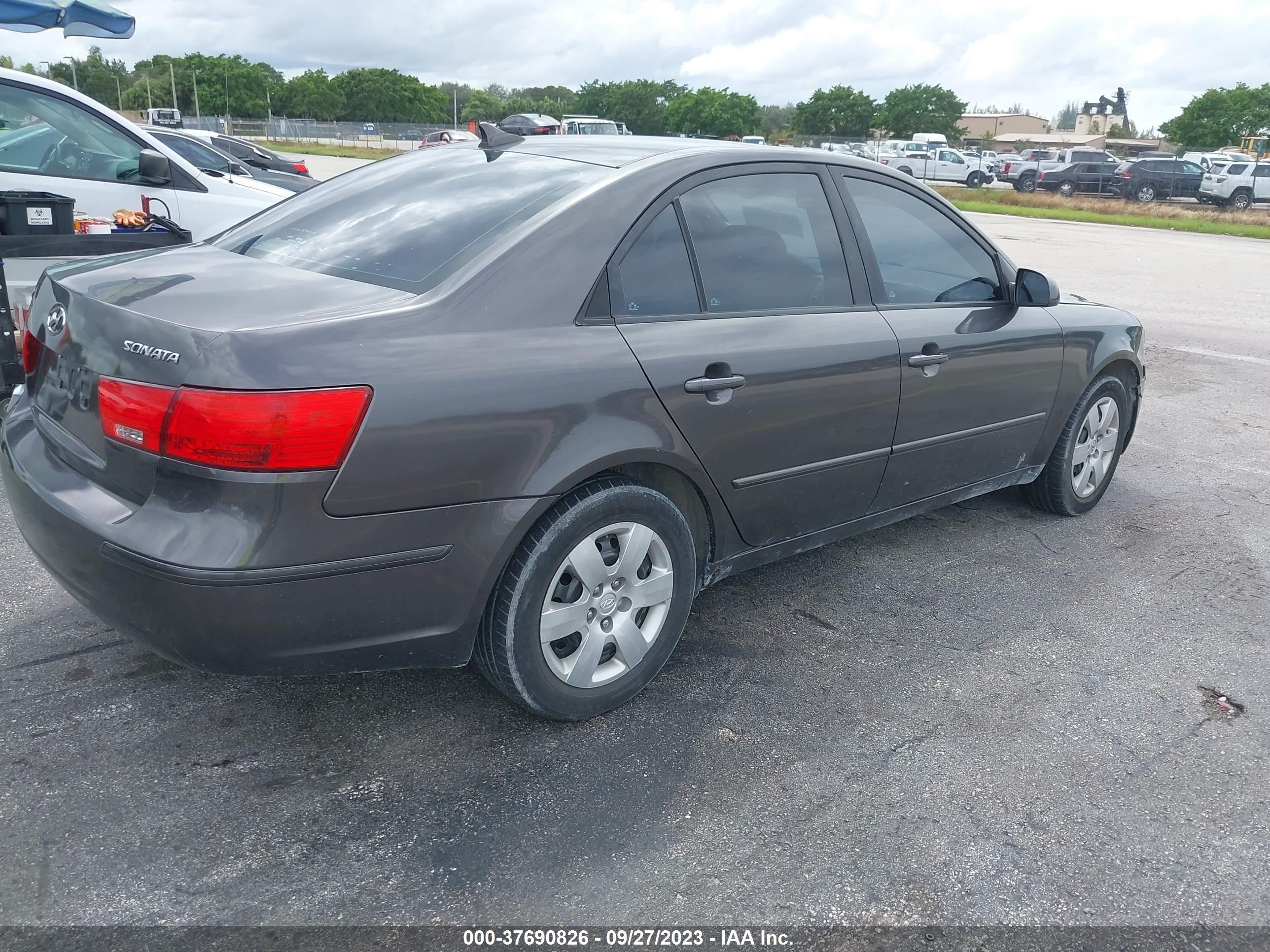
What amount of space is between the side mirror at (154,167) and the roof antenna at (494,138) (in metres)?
3.65

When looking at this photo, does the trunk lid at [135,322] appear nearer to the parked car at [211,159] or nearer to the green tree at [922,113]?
the parked car at [211,159]

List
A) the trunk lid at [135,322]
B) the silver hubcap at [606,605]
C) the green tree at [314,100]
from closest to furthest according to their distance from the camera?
1. the trunk lid at [135,322]
2. the silver hubcap at [606,605]
3. the green tree at [314,100]

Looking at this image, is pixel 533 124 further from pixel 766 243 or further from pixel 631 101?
pixel 631 101

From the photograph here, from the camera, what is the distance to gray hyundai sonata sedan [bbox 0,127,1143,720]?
7.84ft

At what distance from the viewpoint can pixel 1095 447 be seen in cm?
498

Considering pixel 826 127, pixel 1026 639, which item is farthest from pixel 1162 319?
pixel 826 127

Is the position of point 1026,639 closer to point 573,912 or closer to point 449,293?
point 573,912

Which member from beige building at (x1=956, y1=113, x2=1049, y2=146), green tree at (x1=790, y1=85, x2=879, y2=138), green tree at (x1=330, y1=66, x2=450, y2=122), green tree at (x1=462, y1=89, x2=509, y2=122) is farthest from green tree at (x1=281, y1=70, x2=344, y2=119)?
beige building at (x1=956, y1=113, x2=1049, y2=146)

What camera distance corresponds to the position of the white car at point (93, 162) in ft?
21.5

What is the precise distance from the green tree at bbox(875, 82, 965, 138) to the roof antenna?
78.2m

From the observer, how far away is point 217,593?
2.36m

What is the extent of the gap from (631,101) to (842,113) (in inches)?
701

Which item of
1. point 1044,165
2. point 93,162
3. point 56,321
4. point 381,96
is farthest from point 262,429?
point 381,96

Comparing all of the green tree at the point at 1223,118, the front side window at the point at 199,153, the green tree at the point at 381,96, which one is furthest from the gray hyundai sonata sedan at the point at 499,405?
the green tree at the point at 381,96
